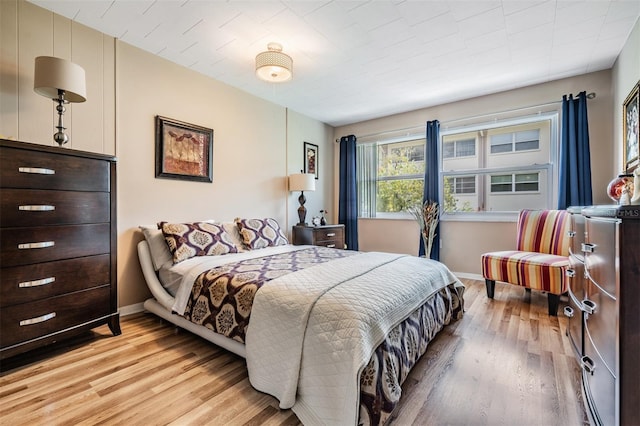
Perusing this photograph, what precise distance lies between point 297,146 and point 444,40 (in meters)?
2.41

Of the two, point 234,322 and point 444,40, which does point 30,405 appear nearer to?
point 234,322

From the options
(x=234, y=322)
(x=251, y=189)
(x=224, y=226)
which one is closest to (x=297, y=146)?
(x=251, y=189)

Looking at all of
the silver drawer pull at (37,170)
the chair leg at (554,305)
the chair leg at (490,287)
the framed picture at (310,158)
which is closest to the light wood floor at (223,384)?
the chair leg at (554,305)

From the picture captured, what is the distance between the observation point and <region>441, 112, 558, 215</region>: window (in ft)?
11.2

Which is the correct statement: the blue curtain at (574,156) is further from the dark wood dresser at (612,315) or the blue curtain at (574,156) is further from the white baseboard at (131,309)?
the white baseboard at (131,309)

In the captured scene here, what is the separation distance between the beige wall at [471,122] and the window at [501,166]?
0.67 ft

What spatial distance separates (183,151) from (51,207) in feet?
4.42

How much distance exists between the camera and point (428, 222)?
3.95 meters

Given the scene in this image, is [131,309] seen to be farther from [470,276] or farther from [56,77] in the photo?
[470,276]

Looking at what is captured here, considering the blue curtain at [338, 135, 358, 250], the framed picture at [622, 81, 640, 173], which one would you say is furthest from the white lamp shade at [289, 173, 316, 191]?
the framed picture at [622, 81, 640, 173]

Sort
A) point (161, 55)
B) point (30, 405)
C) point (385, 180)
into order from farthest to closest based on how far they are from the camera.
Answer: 1. point (385, 180)
2. point (161, 55)
3. point (30, 405)

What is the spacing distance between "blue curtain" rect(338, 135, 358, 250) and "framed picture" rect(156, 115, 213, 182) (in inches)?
94.0

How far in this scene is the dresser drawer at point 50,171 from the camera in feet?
5.25

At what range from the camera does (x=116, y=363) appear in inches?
69.1
